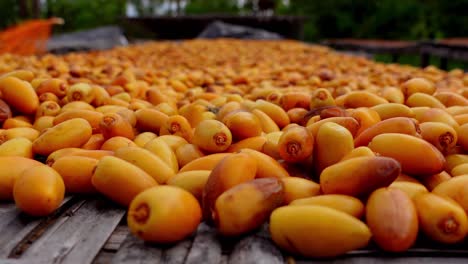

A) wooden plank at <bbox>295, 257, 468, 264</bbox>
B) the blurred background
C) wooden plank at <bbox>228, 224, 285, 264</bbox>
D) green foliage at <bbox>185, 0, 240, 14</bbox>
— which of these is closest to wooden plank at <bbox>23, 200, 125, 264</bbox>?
wooden plank at <bbox>228, 224, 285, 264</bbox>

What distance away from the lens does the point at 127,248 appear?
133 cm

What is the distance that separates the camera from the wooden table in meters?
1.27

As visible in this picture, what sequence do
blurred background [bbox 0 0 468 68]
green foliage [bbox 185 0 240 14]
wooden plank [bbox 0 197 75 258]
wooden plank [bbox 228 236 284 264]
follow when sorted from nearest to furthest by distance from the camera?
wooden plank [bbox 228 236 284 264] < wooden plank [bbox 0 197 75 258] < blurred background [bbox 0 0 468 68] < green foliage [bbox 185 0 240 14]

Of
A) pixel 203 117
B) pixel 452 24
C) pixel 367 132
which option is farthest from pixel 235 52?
pixel 452 24

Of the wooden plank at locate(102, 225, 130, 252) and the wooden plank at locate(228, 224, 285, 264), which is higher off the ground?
the wooden plank at locate(228, 224, 285, 264)

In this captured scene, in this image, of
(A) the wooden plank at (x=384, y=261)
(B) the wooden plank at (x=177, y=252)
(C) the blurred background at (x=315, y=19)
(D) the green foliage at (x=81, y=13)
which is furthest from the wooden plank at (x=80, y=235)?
(D) the green foliage at (x=81, y=13)

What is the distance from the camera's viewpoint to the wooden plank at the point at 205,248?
127 centimetres

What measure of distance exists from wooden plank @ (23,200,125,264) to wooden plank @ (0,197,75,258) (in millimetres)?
49

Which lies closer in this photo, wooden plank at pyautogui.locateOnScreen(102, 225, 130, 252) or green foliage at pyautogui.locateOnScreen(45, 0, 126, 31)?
wooden plank at pyautogui.locateOnScreen(102, 225, 130, 252)

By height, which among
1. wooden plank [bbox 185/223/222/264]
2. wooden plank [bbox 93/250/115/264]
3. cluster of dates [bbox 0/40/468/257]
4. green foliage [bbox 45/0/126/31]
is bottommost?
green foliage [bbox 45/0/126/31]

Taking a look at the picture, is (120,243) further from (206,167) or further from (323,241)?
(323,241)

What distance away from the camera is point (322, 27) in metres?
16.5

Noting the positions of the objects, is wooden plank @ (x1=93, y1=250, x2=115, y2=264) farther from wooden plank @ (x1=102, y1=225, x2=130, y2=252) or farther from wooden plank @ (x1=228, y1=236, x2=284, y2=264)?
wooden plank @ (x1=228, y1=236, x2=284, y2=264)

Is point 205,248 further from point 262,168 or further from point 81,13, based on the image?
point 81,13
